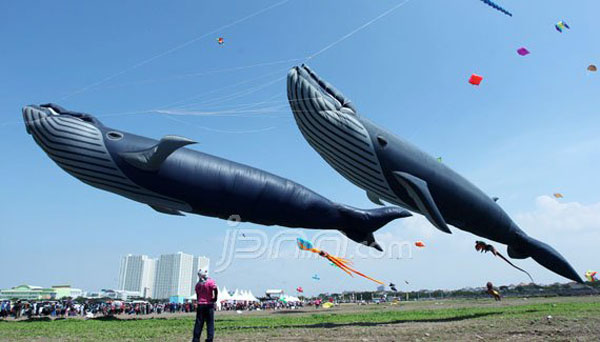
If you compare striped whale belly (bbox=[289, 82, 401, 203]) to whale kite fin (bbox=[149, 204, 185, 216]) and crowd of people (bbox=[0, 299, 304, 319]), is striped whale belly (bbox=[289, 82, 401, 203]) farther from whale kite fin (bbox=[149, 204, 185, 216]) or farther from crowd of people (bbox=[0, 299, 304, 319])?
crowd of people (bbox=[0, 299, 304, 319])

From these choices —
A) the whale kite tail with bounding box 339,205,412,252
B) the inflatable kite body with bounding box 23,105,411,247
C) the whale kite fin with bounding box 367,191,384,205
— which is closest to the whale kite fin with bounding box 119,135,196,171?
the inflatable kite body with bounding box 23,105,411,247

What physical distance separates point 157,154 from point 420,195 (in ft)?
23.3

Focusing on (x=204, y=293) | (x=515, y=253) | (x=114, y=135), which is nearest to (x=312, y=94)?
(x=114, y=135)

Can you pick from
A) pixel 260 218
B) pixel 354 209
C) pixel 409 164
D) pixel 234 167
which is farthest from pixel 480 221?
pixel 234 167

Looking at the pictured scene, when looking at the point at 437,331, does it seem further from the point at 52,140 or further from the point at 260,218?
the point at 52,140

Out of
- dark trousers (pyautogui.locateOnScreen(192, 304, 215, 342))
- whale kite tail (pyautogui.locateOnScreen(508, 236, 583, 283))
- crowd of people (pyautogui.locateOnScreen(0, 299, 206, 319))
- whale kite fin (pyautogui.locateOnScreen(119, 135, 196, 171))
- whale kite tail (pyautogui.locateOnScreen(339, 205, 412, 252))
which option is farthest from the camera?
crowd of people (pyautogui.locateOnScreen(0, 299, 206, 319))

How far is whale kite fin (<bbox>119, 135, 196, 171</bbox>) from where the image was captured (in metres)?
8.66

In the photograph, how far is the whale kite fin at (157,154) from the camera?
8664 millimetres

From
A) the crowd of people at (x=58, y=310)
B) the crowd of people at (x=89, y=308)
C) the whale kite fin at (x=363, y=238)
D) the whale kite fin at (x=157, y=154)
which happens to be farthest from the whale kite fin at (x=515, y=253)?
the crowd of people at (x=58, y=310)

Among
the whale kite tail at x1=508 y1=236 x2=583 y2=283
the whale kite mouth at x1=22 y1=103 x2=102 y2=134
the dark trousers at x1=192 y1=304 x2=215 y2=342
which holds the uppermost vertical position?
the whale kite mouth at x1=22 y1=103 x2=102 y2=134

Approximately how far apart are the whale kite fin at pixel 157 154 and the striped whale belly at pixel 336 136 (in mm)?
3328

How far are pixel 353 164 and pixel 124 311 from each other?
3642 centimetres

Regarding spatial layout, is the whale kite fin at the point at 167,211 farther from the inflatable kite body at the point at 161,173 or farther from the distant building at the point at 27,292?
the distant building at the point at 27,292

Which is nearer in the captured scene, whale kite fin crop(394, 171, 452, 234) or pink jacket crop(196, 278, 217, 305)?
pink jacket crop(196, 278, 217, 305)
